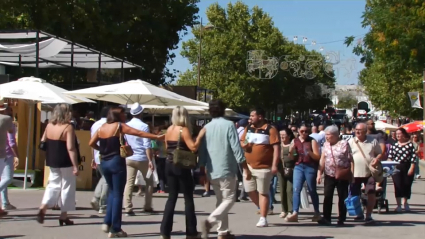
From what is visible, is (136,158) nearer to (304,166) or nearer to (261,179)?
(261,179)

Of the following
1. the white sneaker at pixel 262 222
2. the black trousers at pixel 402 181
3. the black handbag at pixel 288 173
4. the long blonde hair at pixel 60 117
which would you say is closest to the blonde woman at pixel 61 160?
the long blonde hair at pixel 60 117

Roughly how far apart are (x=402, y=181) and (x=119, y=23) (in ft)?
62.4

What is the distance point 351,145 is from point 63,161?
15.6ft

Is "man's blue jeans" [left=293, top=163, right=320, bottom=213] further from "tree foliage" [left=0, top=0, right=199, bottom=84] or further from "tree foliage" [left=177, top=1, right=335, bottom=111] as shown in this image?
"tree foliage" [left=177, top=1, right=335, bottom=111]

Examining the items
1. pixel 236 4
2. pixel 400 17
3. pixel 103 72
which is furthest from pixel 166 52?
pixel 236 4

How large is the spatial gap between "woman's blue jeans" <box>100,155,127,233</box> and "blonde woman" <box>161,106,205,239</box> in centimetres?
65

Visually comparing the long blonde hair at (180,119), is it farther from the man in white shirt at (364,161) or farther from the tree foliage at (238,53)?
the tree foliage at (238,53)

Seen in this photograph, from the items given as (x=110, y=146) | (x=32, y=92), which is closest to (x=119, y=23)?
(x=32, y=92)

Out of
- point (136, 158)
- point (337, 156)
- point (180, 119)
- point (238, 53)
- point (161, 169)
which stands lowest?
point (161, 169)

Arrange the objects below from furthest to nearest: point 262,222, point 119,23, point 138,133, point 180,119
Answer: point 119,23 → point 262,222 → point 138,133 → point 180,119

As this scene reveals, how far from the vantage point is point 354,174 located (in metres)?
→ 11.4

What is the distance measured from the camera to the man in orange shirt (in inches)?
393

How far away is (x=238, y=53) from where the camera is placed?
191ft

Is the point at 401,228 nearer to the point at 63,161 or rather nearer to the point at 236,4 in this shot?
the point at 63,161
